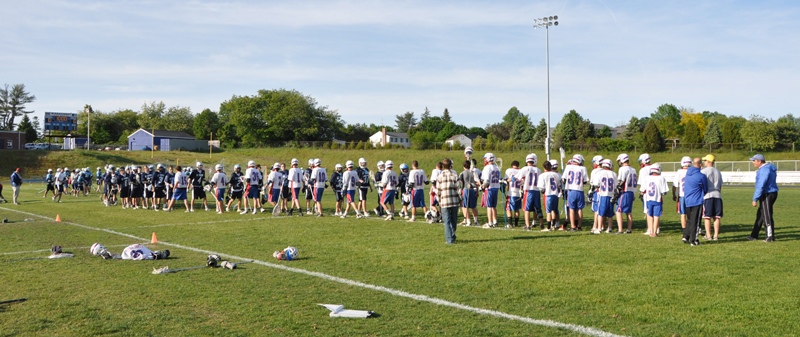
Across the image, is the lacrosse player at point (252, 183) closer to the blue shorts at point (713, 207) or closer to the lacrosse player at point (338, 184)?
the lacrosse player at point (338, 184)

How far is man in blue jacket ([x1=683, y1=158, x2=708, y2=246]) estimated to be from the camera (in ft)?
34.8

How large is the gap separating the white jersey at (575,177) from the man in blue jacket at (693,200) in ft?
7.92

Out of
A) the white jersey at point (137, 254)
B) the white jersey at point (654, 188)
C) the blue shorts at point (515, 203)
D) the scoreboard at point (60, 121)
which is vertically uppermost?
the scoreboard at point (60, 121)

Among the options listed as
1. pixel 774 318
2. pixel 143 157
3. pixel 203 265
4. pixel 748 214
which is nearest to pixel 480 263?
pixel 774 318

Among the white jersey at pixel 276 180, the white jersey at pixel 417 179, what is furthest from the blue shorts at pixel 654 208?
the white jersey at pixel 276 180

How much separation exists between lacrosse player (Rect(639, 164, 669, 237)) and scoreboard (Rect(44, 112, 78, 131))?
145015 mm

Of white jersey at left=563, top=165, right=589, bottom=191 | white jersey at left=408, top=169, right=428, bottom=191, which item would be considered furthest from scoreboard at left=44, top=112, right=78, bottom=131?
white jersey at left=563, top=165, right=589, bottom=191

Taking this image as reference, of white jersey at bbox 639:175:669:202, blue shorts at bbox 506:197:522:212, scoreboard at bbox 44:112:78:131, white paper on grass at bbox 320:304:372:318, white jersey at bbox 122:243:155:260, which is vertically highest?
scoreboard at bbox 44:112:78:131

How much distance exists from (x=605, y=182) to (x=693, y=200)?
1.99m

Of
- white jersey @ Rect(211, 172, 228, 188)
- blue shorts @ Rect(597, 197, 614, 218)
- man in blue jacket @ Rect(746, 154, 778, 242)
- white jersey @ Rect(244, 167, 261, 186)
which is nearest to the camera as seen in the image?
man in blue jacket @ Rect(746, 154, 778, 242)

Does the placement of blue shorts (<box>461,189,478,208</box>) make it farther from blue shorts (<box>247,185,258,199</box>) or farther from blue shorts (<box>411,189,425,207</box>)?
blue shorts (<box>247,185,258,199</box>)

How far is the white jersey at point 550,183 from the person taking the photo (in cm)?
1315

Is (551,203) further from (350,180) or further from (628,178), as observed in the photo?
(350,180)

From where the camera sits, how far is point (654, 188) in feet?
38.2
